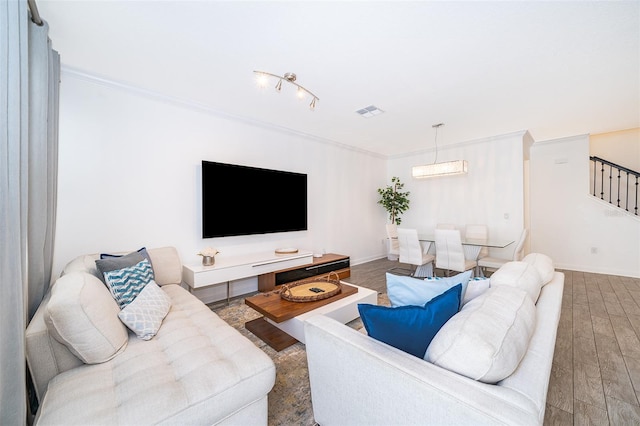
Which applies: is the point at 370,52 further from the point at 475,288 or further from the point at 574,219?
the point at 574,219

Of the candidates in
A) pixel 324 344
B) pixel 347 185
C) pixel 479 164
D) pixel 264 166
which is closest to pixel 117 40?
pixel 264 166

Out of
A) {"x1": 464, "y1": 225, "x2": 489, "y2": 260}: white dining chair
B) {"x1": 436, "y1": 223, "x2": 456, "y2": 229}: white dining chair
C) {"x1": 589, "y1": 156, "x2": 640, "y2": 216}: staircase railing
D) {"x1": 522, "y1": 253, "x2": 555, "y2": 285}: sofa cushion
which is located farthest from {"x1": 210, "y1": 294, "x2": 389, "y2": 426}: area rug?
{"x1": 589, "y1": 156, "x2": 640, "y2": 216}: staircase railing

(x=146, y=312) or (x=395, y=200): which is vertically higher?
(x=395, y=200)

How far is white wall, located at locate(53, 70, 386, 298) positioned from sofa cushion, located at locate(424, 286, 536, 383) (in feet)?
9.86

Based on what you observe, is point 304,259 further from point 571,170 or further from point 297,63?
point 571,170

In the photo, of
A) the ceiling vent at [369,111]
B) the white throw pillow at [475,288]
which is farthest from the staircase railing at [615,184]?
the white throw pillow at [475,288]

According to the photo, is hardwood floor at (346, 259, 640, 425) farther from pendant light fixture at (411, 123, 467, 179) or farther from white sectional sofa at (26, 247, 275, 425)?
pendant light fixture at (411, 123, 467, 179)

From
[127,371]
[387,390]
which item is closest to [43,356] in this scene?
[127,371]

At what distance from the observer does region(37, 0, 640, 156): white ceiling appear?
175 centimetres

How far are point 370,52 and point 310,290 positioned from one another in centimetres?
218

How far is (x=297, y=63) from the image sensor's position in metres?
2.32

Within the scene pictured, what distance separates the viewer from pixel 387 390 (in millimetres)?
931

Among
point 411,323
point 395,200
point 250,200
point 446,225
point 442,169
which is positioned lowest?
point 411,323

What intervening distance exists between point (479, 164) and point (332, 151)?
280 centimetres
